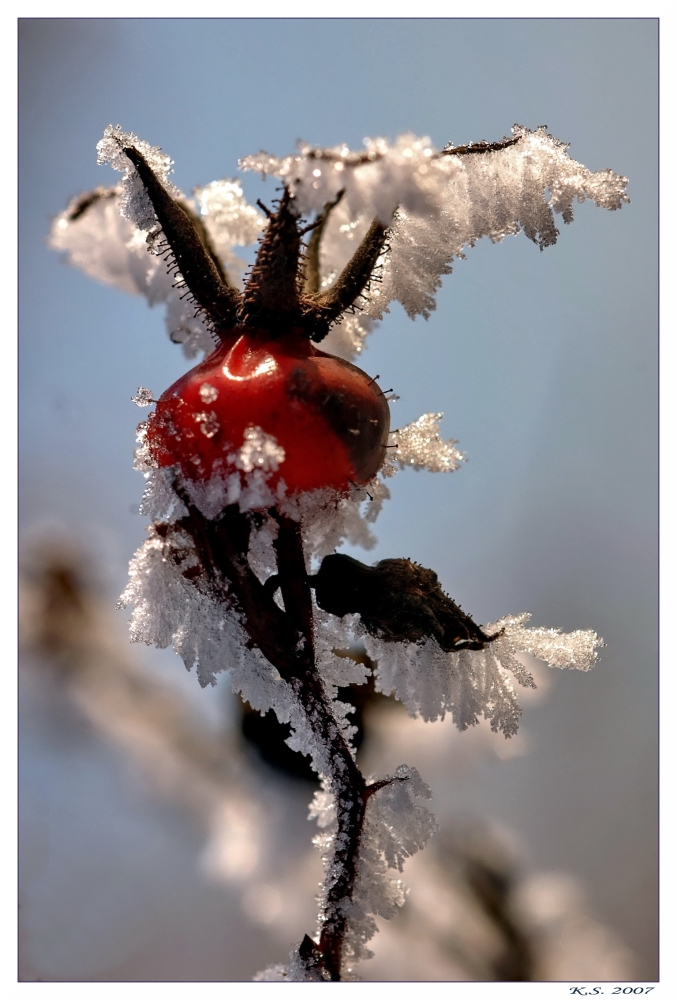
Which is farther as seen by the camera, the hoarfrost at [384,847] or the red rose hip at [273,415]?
the hoarfrost at [384,847]

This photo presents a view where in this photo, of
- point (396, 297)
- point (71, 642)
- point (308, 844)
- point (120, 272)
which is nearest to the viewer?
point (396, 297)

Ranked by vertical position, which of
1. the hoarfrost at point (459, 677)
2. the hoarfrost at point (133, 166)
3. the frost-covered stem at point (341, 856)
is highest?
the hoarfrost at point (133, 166)

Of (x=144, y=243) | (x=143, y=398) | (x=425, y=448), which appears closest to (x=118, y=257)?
(x=144, y=243)

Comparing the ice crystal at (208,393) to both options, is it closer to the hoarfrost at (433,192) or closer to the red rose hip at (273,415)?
the red rose hip at (273,415)

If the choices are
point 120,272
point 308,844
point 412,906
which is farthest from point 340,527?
point 412,906

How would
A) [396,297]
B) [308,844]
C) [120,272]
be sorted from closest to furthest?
[396,297], [120,272], [308,844]

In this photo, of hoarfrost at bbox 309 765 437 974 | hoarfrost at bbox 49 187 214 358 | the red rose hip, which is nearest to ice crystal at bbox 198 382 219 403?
the red rose hip

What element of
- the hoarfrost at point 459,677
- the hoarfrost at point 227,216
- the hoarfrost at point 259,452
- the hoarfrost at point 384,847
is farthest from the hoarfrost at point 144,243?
the hoarfrost at point 384,847

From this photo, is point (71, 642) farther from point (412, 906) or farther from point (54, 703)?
point (412, 906)
